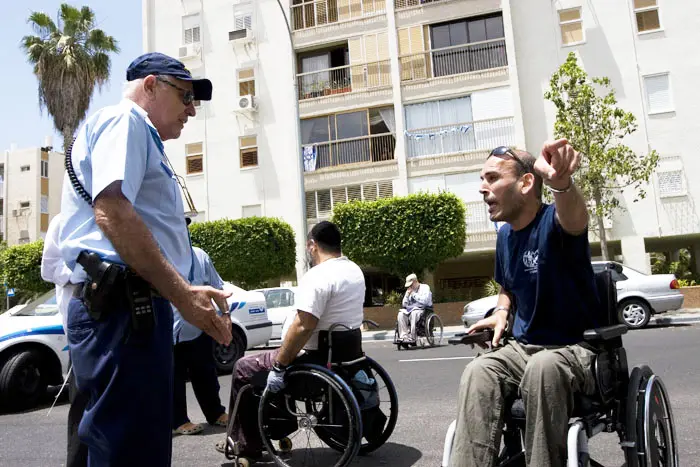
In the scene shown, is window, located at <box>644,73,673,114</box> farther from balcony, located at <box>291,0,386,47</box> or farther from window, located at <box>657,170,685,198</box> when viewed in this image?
balcony, located at <box>291,0,386,47</box>

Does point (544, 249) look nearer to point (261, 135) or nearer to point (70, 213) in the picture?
point (70, 213)

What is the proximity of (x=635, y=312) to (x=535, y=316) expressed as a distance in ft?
41.8

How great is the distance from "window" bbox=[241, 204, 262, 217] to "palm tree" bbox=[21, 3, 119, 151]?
7613 mm

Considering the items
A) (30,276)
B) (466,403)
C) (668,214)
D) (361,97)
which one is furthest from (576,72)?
(30,276)

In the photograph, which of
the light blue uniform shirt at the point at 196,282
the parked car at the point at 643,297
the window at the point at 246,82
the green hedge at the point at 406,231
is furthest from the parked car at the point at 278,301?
the window at the point at 246,82

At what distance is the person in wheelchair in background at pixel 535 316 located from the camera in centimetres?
251

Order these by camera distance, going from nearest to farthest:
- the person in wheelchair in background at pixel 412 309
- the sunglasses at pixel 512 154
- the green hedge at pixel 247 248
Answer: the sunglasses at pixel 512 154, the person in wheelchair in background at pixel 412 309, the green hedge at pixel 247 248

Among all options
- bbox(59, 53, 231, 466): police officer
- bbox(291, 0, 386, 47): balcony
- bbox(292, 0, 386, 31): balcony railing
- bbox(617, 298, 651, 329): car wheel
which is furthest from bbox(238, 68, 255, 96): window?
bbox(59, 53, 231, 466): police officer

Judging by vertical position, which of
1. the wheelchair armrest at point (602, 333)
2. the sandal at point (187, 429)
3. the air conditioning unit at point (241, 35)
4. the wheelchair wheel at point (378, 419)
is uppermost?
the air conditioning unit at point (241, 35)

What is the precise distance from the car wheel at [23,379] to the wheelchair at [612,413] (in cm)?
586

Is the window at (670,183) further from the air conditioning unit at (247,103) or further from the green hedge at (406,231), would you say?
the air conditioning unit at (247,103)

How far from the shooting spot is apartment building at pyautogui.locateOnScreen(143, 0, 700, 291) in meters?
22.7

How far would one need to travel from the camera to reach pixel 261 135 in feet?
90.3

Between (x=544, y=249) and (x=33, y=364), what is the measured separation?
6.41 meters
